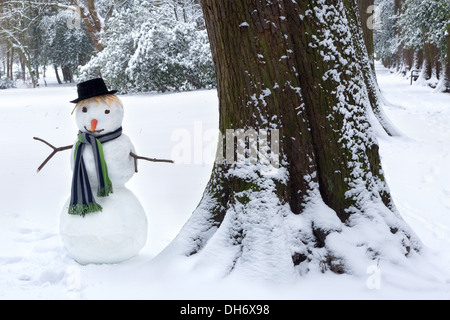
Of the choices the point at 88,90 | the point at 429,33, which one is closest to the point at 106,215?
the point at 88,90

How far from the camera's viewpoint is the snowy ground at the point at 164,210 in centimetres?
249

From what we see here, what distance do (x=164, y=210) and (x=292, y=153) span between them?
80.1 inches

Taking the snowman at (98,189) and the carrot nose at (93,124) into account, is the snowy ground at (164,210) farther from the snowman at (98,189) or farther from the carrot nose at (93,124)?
the carrot nose at (93,124)

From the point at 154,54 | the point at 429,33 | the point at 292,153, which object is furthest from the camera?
the point at 429,33

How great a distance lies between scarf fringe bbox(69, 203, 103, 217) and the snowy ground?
399 millimetres

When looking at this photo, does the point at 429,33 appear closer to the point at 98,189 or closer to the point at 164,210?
the point at 164,210

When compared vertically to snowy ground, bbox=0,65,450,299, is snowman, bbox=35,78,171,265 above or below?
above

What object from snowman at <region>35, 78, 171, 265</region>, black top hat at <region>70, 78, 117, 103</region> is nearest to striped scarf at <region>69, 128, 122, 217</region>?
snowman at <region>35, 78, 171, 265</region>

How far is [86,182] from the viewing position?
274cm

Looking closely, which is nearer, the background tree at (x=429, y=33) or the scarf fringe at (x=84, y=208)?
the scarf fringe at (x=84, y=208)

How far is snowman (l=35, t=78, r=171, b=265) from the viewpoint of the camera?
2752 millimetres

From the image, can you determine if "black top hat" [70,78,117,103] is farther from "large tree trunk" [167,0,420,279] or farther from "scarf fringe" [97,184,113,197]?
"large tree trunk" [167,0,420,279]

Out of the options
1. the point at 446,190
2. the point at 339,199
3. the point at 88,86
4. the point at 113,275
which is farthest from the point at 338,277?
the point at 446,190

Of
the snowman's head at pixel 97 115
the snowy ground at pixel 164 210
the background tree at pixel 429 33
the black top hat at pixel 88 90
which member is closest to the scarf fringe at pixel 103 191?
the snowman's head at pixel 97 115
